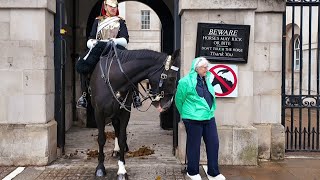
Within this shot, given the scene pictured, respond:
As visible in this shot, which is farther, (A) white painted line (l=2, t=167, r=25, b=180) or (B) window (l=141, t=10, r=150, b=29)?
(B) window (l=141, t=10, r=150, b=29)

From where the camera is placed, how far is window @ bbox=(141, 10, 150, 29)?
40469mm

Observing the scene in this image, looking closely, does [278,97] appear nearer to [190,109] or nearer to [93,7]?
[190,109]

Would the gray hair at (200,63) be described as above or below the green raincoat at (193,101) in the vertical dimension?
above

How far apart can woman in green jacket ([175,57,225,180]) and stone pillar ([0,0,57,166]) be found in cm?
263

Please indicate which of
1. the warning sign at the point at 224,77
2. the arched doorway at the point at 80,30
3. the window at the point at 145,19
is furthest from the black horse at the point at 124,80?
the window at the point at 145,19

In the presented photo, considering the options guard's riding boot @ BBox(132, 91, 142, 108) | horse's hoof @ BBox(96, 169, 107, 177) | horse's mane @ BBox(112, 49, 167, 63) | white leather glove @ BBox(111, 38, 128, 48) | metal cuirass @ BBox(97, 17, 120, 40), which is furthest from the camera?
metal cuirass @ BBox(97, 17, 120, 40)

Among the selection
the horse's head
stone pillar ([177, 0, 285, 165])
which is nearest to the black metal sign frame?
stone pillar ([177, 0, 285, 165])

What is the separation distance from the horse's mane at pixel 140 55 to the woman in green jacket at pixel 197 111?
47 centimetres

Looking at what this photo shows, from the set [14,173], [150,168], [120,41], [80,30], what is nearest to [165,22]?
[80,30]

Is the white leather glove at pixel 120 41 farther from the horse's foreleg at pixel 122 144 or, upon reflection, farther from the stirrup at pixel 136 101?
the horse's foreleg at pixel 122 144

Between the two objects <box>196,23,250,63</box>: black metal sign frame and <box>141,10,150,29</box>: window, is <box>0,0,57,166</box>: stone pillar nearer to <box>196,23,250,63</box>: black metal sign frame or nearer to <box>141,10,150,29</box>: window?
<box>196,23,250,63</box>: black metal sign frame

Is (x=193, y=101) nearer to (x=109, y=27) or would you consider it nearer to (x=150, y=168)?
(x=150, y=168)

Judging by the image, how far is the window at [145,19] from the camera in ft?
133

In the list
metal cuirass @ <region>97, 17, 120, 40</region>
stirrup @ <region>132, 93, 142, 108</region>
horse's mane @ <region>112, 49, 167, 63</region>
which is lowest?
stirrup @ <region>132, 93, 142, 108</region>
